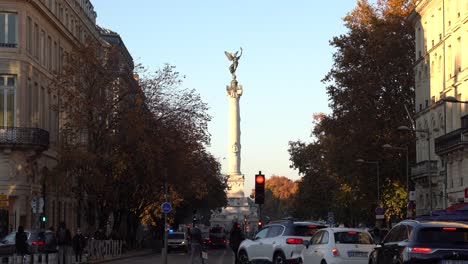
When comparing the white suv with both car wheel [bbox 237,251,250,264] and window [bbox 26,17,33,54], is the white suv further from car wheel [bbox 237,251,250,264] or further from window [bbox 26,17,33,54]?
window [bbox 26,17,33,54]

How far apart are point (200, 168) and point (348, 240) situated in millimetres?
41390

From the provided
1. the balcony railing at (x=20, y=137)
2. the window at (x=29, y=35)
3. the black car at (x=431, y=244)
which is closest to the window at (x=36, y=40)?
the window at (x=29, y=35)

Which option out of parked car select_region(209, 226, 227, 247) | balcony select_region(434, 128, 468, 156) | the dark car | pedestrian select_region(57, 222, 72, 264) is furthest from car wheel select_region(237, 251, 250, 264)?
parked car select_region(209, 226, 227, 247)

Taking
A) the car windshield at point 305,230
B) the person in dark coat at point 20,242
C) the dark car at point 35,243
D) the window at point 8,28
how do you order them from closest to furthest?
the car windshield at point 305,230 → the person in dark coat at point 20,242 → the dark car at point 35,243 → the window at point 8,28

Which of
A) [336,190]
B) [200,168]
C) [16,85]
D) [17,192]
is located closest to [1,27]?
[16,85]

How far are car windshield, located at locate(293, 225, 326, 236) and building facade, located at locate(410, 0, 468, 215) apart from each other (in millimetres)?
28630

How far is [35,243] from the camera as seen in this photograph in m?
38.9

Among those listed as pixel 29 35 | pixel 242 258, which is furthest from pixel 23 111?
pixel 242 258

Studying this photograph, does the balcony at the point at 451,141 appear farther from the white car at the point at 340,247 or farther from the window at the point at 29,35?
the white car at the point at 340,247

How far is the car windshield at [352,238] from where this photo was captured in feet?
81.0

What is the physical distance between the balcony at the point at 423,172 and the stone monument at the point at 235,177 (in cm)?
5356

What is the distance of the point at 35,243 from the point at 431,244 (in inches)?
959

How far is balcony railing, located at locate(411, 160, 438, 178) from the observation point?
2601 inches

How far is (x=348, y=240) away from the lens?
977 inches
